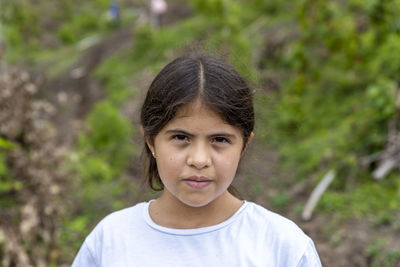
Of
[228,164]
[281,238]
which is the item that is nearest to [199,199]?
[228,164]

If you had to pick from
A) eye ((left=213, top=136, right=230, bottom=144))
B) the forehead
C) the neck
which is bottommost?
the neck

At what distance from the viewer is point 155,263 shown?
1.25 m

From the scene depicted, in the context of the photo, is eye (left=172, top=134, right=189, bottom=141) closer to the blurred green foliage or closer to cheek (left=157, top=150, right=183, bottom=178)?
cheek (left=157, top=150, right=183, bottom=178)

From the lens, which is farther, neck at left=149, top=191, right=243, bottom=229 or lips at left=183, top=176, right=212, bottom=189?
neck at left=149, top=191, right=243, bottom=229

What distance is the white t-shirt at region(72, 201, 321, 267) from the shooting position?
3.99ft

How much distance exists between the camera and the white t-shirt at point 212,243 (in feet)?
3.99

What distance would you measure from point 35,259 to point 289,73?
531cm

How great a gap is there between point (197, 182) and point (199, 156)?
7 centimetres

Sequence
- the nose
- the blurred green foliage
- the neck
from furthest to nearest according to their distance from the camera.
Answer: the blurred green foliage → the neck → the nose

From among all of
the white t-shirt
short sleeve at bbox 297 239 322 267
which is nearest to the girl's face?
the white t-shirt

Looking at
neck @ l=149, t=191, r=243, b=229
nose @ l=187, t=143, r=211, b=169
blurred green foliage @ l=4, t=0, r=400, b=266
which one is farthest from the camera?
Answer: blurred green foliage @ l=4, t=0, r=400, b=266

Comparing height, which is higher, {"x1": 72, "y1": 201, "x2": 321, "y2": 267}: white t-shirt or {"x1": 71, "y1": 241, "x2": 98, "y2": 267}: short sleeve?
{"x1": 72, "y1": 201, "x2": 321, "y2": 267}: white t-shirt

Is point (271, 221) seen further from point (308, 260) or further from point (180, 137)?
point (180, 137)

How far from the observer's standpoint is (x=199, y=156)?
118 cm
